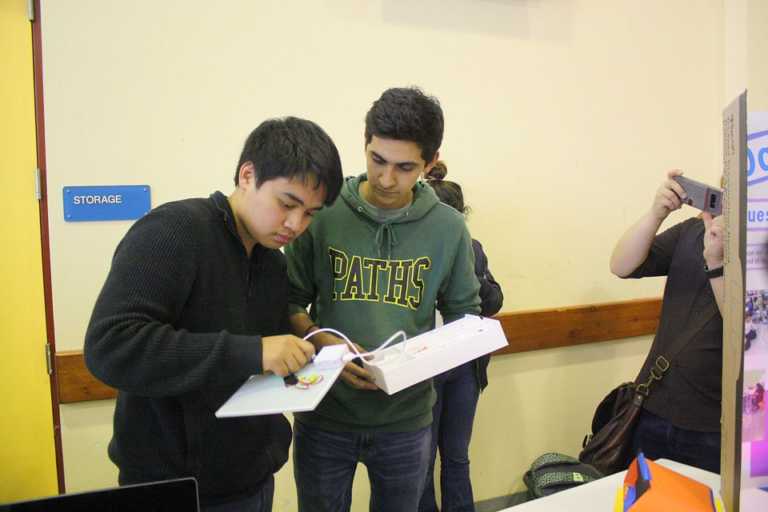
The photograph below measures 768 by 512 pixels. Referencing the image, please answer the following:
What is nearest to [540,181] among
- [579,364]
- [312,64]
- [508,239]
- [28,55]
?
[508,239]

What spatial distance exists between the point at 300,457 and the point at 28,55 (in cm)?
158

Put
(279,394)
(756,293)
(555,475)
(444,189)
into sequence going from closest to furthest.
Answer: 1. (756,293)
2. (279,394)
3. (444,189)
4. (555,475)

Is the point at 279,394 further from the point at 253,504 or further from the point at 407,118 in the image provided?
the point at 407,118

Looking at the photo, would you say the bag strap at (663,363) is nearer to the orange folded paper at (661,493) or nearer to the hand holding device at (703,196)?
the hand holding device at (703,196)

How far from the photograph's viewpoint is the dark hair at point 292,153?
92 centimetres

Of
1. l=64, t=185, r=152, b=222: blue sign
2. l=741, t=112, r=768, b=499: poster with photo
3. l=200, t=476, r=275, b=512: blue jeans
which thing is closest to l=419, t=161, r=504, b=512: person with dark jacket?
l=200, t=476, r=275, b=512: blue jeans

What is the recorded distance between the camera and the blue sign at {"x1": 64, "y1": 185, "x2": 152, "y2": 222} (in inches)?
67.5

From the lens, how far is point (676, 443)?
4.53ft

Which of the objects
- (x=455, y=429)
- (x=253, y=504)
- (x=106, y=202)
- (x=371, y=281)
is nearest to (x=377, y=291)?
(x=371, y=281)

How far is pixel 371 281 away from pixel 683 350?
0.94 m

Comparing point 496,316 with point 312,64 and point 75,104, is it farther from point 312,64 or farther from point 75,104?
point 75,104

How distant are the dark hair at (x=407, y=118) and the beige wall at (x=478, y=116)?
88 centimetres

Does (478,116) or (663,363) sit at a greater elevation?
(478,116)

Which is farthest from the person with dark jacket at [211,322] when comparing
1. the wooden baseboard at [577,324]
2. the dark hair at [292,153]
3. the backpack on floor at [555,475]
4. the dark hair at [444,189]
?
the wooden baseboard at [577,324]
